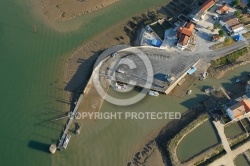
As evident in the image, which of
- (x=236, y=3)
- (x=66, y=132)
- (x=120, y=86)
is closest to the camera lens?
(x=66, y=132)

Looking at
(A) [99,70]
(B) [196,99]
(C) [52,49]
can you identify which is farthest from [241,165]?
(C) [52,49]

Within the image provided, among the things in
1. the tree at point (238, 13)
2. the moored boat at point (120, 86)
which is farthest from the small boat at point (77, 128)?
the tree at point (238, 13)

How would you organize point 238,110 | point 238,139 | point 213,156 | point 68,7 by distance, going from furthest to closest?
point 68,7, point 238,110, point 238,139, point 213,156

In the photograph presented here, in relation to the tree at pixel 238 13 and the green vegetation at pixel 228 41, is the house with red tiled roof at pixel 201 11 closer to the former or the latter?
the tree at pixel 238 13

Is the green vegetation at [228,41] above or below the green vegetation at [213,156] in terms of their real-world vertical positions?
above

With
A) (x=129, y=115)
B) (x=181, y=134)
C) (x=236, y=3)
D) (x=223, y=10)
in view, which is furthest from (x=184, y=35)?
(x=181, y=134)

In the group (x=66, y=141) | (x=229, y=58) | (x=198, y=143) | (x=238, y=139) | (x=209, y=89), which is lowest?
(x=238, y=139)

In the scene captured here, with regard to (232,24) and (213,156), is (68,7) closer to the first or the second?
(232,24)

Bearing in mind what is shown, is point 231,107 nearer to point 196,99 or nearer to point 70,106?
point 196,99
